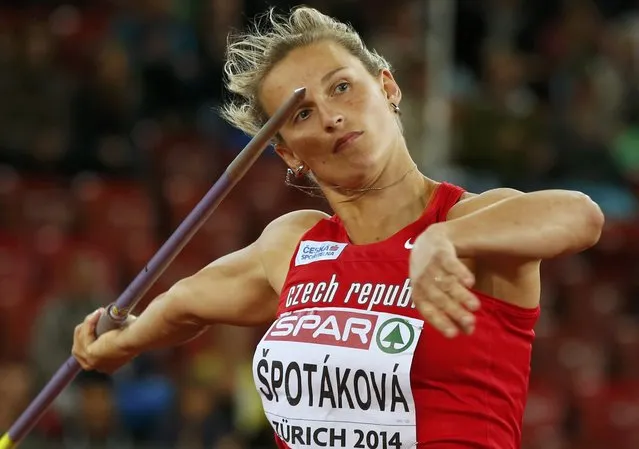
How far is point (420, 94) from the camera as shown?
8516 millimetres

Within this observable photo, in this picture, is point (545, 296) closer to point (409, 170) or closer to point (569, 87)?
point (569, 87)

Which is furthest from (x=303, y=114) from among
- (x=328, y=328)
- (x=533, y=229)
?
(x=533, y=229)

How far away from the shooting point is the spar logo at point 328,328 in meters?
2.86

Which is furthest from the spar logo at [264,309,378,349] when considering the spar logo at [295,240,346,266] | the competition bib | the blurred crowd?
the blurred crowd

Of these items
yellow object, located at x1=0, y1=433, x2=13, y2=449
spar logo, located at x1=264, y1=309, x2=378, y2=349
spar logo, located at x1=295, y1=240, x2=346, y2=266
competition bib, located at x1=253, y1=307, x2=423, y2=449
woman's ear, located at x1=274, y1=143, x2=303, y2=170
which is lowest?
yellow object, located at x1=0, y1=433, x2=13, y2=449

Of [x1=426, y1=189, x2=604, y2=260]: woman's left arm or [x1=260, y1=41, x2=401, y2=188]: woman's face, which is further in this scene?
[x1=260, y1=41, x2=401, y2=188]: woman's face

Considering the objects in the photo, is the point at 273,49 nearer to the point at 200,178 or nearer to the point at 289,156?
the point at 289,156

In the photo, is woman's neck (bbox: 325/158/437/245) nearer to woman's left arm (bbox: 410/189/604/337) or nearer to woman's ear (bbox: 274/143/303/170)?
woman's ear (bbox: 274/143/303/170)

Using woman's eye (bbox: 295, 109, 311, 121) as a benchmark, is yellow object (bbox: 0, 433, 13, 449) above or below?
below

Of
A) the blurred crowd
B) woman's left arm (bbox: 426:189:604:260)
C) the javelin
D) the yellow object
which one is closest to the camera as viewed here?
woman's left arm (bbox: 426:189:604:260)

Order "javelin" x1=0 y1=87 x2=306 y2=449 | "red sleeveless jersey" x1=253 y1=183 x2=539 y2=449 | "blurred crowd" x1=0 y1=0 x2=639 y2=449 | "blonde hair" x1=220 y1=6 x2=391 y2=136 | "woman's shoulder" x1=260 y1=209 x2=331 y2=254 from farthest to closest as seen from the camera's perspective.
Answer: "blurred crowd" x1=0 y1=0 x2=639 y2=449
"woman's shoulder" x1=260 y1=209 x2=331 y2=254
"blonde hair" x1=220 y1=6 x2=391 y2=136
"javelin" x1=0 y1=87 x2=306 y2=449
"red sleeveless jersey" x1=253 y1=183 x2=539 y2=449

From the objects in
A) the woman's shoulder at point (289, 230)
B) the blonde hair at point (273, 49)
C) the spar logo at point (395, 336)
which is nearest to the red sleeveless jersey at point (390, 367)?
the spar logo at point (395, 336)

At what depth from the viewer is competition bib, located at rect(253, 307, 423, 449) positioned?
2807 millimetres

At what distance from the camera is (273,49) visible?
319 cm
